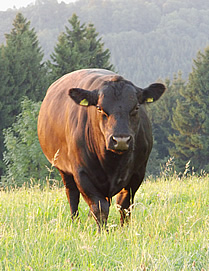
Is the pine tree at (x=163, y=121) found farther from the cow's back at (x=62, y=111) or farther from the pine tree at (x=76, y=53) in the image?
the cow's back at (x=62, y=111)

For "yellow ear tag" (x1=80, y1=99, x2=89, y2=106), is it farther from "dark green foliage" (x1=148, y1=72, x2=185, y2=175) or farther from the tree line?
"dark green foliage" (x1=148, y1=72, x2=185, y2=175)

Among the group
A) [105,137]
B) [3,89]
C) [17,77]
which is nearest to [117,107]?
[105,137]

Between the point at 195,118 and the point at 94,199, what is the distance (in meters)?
38.1

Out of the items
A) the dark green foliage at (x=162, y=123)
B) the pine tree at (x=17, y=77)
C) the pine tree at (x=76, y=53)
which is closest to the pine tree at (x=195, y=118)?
the dark green foliage at (x=162, y=123)

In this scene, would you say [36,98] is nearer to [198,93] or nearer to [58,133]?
[198,93]

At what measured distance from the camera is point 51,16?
19925 cm

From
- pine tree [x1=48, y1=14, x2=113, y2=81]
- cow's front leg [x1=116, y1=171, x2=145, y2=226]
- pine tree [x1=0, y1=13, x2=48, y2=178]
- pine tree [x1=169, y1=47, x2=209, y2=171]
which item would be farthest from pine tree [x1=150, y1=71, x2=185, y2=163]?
cow's front leg [x1=116, y1=171, x2=145, y2=226]

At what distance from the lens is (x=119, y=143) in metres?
3.79

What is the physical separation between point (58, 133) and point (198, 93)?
38.0 meters

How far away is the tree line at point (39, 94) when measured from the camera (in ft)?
98.4

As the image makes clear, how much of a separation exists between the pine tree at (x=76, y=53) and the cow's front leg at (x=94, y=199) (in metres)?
27.8

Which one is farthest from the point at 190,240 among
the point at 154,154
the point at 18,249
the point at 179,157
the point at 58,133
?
the point at 154,154

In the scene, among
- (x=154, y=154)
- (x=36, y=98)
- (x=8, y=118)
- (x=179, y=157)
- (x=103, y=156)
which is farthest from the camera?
(x=154, y=154)

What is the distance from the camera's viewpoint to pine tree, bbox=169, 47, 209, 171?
3972cm
